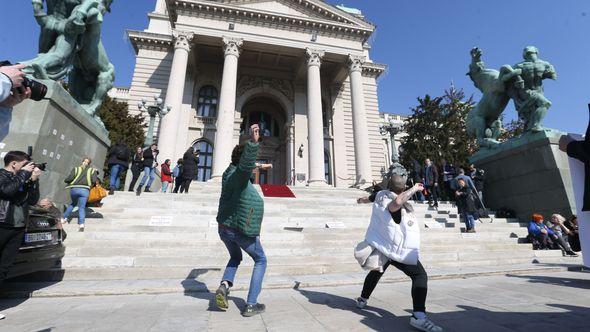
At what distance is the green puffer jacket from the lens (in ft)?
9.55

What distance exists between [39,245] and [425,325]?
4387 millimetres

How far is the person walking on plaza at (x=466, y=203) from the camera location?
7684mm

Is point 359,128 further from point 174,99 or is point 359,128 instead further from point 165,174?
point 165,174

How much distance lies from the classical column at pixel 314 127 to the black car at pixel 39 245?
15782 millimetres

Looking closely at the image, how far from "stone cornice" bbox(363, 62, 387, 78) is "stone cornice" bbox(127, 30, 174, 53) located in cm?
1689

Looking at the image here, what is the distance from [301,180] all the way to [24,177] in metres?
20.0

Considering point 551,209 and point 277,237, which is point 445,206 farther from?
point 277,237

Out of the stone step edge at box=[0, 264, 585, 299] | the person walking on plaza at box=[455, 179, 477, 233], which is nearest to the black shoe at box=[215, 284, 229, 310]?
the stone step edge at box=[0, 264, 585, 299]

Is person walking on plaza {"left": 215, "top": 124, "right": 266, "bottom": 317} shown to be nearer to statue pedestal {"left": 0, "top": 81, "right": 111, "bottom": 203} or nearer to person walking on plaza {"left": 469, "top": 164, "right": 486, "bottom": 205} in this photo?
statue pedestal {"left": 0, "top": 81, "right": 111, "bottom": 203}

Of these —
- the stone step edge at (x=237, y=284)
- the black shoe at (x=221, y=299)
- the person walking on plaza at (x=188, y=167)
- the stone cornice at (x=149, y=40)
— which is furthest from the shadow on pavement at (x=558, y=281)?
the stone cornice at (x=149, y=40)

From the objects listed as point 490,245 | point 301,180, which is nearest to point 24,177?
point 490,245

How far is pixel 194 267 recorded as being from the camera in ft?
16.6

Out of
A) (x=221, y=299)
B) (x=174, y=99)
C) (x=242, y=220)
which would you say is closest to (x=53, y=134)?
(x=242, y=220)

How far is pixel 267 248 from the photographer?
577 centimetres
